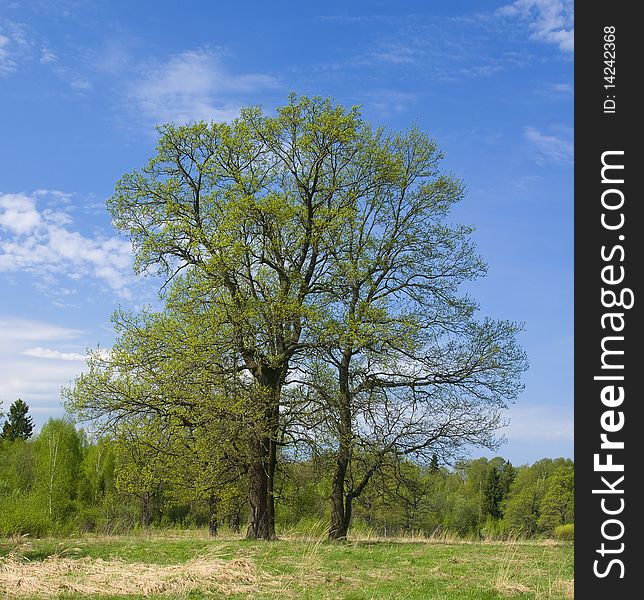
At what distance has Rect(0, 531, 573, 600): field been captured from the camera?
10.2m

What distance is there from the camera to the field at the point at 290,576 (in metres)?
10.2

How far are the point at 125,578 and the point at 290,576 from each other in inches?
106

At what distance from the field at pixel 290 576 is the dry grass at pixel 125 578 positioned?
15mm

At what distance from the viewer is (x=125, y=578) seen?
36.8 ft

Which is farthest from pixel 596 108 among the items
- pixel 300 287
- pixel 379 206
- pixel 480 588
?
pixel 379 206

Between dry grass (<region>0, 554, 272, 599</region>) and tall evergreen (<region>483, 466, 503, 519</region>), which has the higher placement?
dry grass (<region>0, 554, 272, 599</region>)

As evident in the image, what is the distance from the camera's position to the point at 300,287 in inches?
857

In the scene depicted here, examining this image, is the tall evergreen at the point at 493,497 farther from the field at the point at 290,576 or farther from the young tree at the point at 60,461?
the field at the point at 290,576

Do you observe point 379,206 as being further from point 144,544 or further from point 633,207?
point 633,207

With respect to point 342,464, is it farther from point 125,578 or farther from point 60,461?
point 60,461

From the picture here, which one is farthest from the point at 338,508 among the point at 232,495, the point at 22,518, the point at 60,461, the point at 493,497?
the point at 493,497

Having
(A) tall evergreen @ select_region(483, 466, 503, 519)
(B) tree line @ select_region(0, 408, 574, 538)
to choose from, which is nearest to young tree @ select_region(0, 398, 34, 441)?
(B) tree line @ select_region(0, 408, 574, 538)

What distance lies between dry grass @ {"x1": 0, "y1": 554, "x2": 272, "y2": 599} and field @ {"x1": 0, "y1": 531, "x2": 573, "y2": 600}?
0.02 m

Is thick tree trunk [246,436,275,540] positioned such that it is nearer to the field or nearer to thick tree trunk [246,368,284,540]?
thick tree trunk [246,368,284,540]
